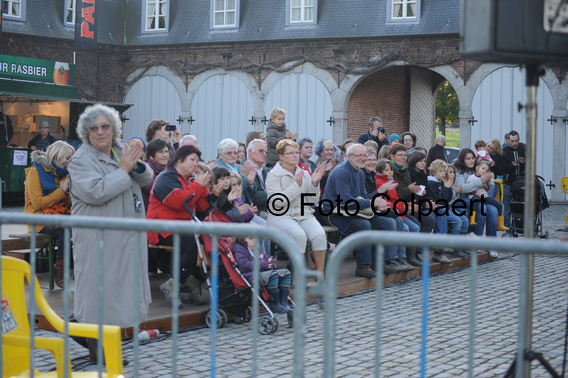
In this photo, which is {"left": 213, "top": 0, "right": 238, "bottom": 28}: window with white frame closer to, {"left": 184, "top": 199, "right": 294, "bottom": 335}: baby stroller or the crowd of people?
the crowd of people

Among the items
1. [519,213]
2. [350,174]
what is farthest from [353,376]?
[519,213]

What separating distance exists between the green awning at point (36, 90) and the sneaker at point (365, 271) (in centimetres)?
1330

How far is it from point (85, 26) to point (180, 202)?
18.2 meters

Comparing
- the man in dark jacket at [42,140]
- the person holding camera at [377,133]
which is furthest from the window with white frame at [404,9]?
the man in dark jacket at [42,140]

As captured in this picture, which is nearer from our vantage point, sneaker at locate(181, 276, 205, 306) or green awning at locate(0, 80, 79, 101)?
sneaker at locate(181, 276, 205, 306)

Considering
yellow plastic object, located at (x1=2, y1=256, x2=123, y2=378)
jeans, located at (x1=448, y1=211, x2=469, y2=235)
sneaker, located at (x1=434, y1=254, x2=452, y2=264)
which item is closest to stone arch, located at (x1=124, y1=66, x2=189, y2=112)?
jeans, located at (x1=448, y1=211, x2=469, y2=235)

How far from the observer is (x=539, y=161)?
→ 20.8 meters

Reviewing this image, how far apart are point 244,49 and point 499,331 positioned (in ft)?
61.2

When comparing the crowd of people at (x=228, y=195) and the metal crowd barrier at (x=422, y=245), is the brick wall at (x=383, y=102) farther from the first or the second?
the metal crowd barrier at (x=422, y=245)

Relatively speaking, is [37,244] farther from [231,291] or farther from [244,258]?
[244,258]

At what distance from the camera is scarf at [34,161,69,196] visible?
7773 millimetres

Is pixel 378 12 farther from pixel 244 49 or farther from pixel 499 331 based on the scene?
pixel 499 331

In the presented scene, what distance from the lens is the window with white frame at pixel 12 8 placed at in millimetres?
23500

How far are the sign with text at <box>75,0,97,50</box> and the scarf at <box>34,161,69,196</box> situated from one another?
16.7 meters
